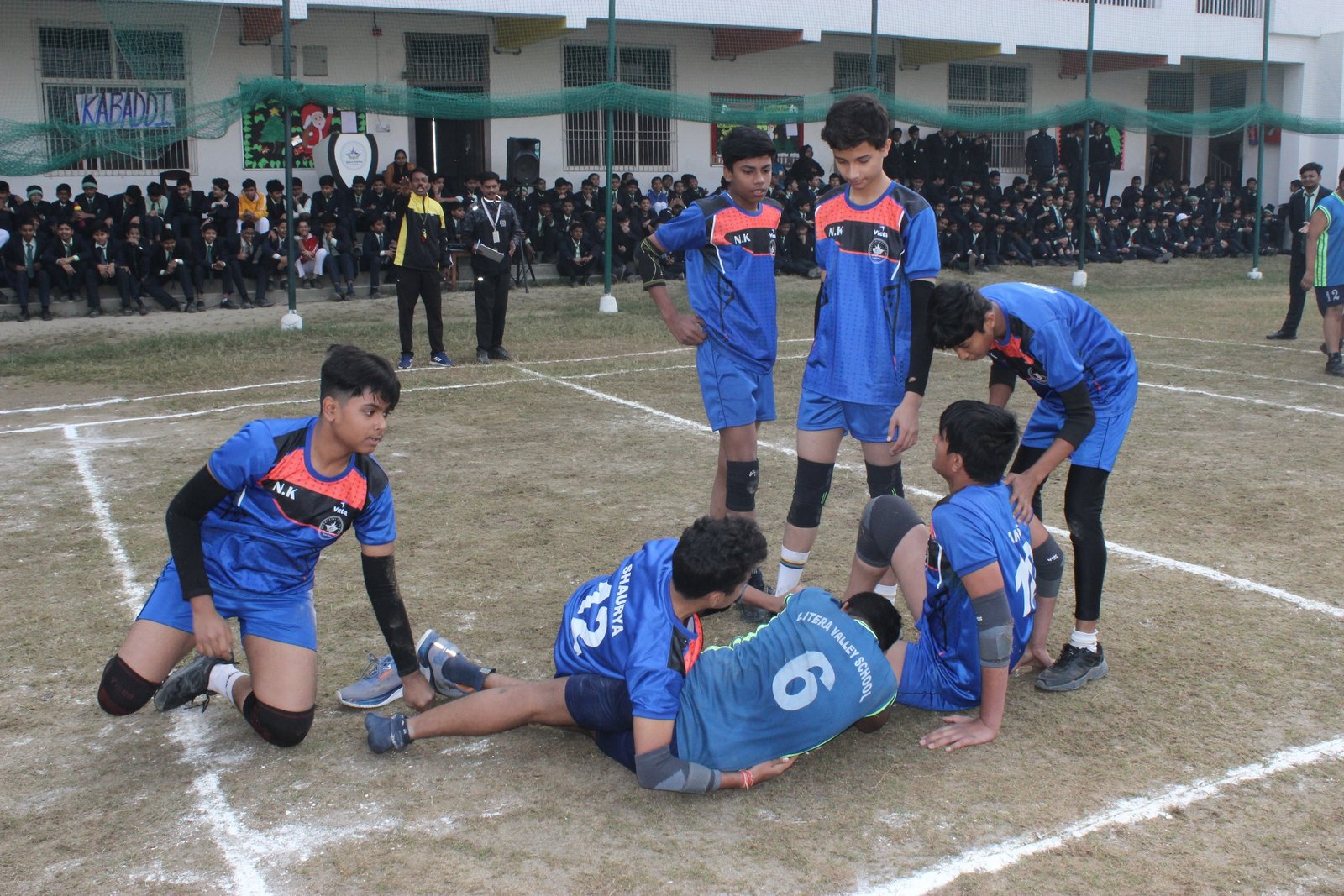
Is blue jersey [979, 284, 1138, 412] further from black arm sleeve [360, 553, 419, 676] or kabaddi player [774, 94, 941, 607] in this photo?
black arm sleeve [360, 553, 419, 676]

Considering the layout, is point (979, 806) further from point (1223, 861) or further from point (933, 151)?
point (933, 151)

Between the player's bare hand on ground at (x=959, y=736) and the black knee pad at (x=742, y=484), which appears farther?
the black knee pad at (x=742, y=484)

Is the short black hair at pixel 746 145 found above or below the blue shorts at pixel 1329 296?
above

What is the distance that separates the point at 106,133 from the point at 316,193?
16.2 ft

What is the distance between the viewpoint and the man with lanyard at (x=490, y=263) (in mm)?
12008

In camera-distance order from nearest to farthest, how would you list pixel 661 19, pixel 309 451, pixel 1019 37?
1. pixel 309 451
2. pixel 661 19
3. pixel 1019 37

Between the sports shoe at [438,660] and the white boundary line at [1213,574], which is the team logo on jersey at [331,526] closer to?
the sports shoe at [438,660]

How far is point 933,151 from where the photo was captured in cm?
2275

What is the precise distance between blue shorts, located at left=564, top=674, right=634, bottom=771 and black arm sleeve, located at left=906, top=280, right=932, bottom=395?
1628mm

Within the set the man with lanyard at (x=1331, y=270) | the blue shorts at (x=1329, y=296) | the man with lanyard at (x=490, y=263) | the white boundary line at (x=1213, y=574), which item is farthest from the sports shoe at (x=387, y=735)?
the blue shorts at (x=1329, y=296)

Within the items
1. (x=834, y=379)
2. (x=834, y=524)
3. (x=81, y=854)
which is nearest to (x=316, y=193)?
(x=834, y=524)

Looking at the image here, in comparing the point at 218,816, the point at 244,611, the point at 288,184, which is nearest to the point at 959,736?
the point at 218,816

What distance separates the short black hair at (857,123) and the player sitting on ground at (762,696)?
1718mm

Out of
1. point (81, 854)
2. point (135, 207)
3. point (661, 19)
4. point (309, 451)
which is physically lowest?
point (81, 854)
